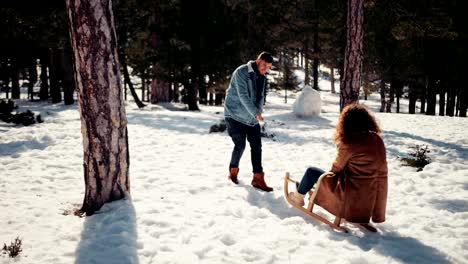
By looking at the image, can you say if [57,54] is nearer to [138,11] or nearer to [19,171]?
[138,11]

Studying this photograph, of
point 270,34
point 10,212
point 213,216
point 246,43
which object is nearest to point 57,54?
point 246,43

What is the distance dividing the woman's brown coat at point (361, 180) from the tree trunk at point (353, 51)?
737cm

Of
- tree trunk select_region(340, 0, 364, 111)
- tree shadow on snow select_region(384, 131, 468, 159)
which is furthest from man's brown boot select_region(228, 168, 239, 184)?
tree trunk select_region(340, 0, 364, 111)

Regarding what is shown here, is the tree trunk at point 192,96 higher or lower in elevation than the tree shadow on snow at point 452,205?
higher

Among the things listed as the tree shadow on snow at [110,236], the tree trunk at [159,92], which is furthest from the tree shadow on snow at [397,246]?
the tree trunk at [159,92]

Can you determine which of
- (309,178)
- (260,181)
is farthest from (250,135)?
(309,178)

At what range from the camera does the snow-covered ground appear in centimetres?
330

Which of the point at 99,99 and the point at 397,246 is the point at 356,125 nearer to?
the point at 397,246

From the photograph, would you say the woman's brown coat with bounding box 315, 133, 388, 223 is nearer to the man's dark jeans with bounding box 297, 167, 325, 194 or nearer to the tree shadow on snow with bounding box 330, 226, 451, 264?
the tree shadow on snow with bounding box 330, 226, 451, 264

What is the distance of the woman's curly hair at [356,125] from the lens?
3699 millimetres

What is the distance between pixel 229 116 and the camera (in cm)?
537

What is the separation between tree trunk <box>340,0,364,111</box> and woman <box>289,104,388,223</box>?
726 centimetres

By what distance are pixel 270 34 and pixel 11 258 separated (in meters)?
22.5

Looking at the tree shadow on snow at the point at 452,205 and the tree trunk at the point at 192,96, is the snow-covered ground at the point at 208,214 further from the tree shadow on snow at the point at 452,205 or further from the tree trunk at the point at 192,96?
the tree trunk at the point at 192,96
